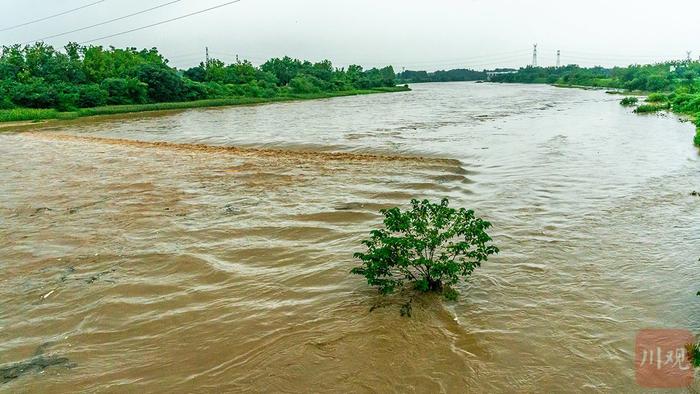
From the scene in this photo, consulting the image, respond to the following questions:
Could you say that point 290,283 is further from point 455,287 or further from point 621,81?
point 621,81

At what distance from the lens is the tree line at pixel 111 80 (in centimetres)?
4188

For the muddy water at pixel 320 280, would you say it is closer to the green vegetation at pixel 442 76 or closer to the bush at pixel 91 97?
the bush at pixel 91 97

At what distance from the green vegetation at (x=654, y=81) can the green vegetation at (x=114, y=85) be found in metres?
43.1

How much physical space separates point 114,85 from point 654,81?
6400 cm

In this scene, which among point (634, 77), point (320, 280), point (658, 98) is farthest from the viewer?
point (634, 77)

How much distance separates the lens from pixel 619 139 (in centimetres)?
2028

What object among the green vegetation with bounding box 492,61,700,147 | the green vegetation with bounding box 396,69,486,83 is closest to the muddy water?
the green vegetation with bounding box 492,61,700,147

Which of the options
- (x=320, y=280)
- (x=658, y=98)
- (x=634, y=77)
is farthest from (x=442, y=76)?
(x=320, y=280)

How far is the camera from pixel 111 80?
47.2m

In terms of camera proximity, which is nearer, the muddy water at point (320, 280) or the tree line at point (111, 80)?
the muddy water at point (320, 280)

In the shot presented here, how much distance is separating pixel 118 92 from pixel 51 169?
35371mm

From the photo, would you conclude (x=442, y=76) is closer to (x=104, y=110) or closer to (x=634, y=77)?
(x=634, y=77)

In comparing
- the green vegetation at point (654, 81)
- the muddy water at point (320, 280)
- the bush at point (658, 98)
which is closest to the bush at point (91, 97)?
the muddy water at point (320, 280)

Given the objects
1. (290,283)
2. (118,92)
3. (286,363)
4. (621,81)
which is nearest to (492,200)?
(290,283)
